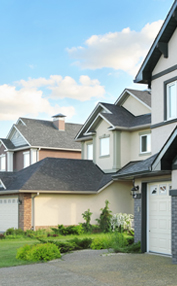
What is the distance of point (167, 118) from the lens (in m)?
16.5

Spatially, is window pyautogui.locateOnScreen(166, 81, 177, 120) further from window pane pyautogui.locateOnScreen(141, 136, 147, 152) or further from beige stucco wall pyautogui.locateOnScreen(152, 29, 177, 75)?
window pane pyautogui.locateOnScreen(141, 136, 147, 152)

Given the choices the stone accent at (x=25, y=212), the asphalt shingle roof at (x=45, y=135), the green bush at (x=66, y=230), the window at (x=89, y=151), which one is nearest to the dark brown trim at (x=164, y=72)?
the green bush at (x=66, y=230)

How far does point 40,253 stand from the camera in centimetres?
1386

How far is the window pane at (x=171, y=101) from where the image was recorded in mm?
16328

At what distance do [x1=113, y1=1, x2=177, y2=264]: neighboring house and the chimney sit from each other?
75.0ft

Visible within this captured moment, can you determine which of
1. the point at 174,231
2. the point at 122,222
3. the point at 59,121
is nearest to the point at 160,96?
the point at 174,231

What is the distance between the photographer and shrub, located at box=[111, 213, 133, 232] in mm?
24498

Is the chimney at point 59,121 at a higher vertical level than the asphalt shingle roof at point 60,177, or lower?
higher

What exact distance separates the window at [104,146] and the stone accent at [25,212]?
615 cm

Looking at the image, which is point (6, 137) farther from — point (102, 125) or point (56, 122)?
point (102, 125)

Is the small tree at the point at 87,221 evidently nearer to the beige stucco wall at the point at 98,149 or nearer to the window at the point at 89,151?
the beige stucco wall at the point at 98,149

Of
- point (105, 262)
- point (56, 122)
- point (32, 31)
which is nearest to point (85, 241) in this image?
point (105, 262)

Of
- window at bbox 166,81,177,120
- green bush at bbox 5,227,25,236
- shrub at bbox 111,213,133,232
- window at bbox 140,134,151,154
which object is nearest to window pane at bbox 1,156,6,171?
green bush at bbox 5,227,25,236

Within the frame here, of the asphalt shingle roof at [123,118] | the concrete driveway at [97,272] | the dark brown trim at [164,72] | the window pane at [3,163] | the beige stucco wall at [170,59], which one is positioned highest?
the beige stucco wall at [170,59]
